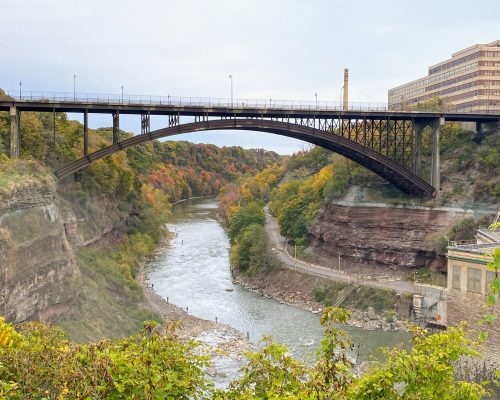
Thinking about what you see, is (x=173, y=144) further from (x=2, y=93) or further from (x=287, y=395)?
(x=287, y=395)

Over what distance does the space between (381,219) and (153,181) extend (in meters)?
69.3

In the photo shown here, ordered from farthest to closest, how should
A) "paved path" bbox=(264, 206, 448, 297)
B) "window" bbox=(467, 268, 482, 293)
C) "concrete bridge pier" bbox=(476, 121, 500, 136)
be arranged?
"concrete bridge pier" bbox=(476, 121, 500, 136), "paved path" bbox=(264, 206, 448, 297), "window" bbox=(467, 268, 482, 293)

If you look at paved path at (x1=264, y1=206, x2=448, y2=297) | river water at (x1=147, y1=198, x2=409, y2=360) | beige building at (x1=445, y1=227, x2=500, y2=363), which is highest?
beige building at (x1=445, y1=227, x2=500, y2=363)

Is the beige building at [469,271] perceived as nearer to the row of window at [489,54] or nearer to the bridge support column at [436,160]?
the bridge support column at [436,160]

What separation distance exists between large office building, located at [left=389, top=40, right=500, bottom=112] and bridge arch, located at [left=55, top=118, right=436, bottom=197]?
25.7 ft

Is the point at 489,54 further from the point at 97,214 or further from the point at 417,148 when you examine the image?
the point at 97,214

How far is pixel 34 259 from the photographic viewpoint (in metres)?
24.9

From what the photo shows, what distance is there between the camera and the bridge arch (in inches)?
1444

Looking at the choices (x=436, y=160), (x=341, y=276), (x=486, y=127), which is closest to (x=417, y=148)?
(x=436, y=160)

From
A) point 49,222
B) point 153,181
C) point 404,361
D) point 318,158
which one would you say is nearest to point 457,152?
point 318,158

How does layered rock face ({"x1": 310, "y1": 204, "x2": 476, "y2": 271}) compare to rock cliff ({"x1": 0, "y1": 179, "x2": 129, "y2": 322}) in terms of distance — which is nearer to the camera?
rock cliff ({"x1": 0, "y1": 179, "x2": 129, "y2": 322})

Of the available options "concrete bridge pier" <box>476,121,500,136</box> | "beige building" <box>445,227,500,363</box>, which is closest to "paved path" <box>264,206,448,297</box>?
"beige building" <box>445,227,500,363</box>

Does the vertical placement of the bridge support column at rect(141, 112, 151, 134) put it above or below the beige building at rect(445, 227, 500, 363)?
above

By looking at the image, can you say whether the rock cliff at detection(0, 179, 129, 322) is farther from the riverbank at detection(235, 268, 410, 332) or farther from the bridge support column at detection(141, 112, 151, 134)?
the riverbank at detection(235, 268, 410, 332)
